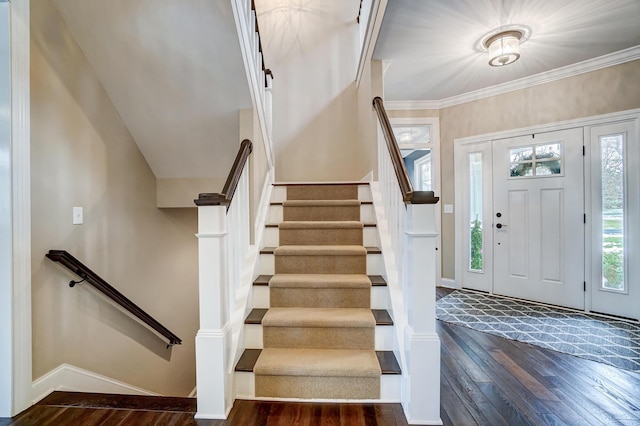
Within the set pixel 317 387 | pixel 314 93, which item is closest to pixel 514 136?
pixel 314 93

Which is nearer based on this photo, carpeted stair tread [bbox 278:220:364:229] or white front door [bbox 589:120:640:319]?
carpeted stair tread [bbox 278:220:364:229]

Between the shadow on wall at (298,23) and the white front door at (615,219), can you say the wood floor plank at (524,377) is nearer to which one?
the white front door at (615,219)

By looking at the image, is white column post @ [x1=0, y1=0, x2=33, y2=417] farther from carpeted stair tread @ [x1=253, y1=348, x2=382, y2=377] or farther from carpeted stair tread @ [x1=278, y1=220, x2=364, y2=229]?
carpeted stair tread @ [x1=278, y1=220, x2=364, y2=229]

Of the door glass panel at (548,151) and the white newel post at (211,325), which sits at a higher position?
the door glass panel at (548,151)

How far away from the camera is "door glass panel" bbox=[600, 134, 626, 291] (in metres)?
2.98

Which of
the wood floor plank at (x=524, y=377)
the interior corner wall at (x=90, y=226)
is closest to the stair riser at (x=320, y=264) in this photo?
the wood floor plank at (x=524, y=377)

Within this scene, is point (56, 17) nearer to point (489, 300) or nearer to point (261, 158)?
point (261, 158)

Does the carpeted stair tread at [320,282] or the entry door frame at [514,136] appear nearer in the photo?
the carpeted stair tread at [320,282]

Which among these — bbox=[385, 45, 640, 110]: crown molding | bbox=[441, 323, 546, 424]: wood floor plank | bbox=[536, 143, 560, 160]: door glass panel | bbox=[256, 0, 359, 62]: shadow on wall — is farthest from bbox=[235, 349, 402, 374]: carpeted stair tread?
bbox=[256, 0, 359, 62]: shadow on wall

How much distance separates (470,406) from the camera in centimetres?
163

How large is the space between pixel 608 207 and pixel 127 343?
471 centimetres

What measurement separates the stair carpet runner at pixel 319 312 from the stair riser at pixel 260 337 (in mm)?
32

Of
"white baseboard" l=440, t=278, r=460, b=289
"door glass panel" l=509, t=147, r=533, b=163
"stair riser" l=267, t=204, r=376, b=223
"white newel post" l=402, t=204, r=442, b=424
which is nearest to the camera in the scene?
"white newel post" l=402, t=204, r=442, b=424

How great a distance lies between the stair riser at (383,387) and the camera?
1662mm
